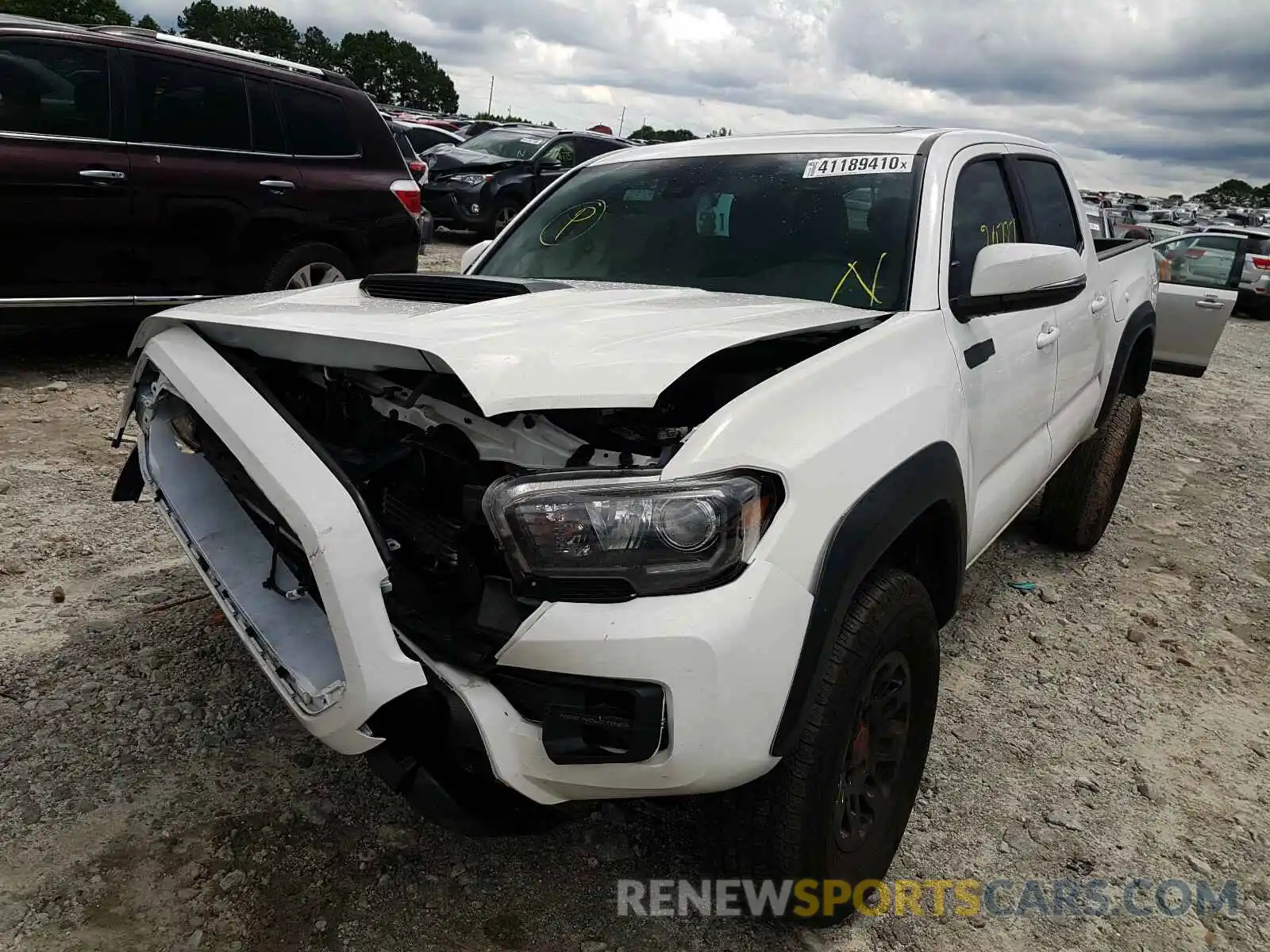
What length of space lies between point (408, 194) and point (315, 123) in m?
0.71

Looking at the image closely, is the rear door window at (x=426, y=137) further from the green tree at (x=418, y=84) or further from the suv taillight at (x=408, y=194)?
the green tree at (x=418, y=84)

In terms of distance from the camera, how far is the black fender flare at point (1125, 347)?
4.19m

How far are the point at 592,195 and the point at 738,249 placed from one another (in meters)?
0.75

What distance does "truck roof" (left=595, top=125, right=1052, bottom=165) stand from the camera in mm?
2947

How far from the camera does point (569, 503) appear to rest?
62.9 inches

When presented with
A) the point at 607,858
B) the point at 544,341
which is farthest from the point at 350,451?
the point at 607,858

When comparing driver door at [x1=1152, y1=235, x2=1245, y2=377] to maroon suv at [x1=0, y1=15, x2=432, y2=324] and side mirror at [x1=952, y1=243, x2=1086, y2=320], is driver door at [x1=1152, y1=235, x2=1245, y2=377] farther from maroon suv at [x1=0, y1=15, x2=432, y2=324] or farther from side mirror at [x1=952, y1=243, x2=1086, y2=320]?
maroon suv at [x1=0, y1=15, x2=432, y2=324]

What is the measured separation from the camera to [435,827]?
2.31 metres

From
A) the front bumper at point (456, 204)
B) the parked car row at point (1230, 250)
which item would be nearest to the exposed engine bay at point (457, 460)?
the parked car row at point (1230, 250)

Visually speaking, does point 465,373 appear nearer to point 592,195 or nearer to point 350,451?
point 350,451

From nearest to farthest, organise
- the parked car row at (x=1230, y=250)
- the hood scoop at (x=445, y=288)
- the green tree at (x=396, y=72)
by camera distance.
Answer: the hood scoop at (x=445, y=288) < the parked car row at (x=1230, y=250) < the green tree at (x=396, y=72)

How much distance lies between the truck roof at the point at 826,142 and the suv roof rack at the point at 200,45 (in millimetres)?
3382

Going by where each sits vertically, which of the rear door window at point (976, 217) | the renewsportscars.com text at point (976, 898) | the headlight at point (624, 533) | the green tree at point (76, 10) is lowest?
the renewsportscars.com text at point (976, 898)

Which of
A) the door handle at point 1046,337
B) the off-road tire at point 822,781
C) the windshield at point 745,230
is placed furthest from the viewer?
the door handle at point 1046,337
